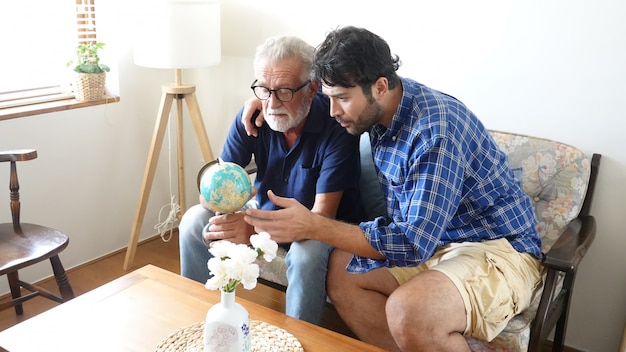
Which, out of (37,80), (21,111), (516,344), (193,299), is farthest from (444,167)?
(37,80)

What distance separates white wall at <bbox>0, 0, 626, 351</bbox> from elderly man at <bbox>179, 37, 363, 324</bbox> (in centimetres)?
61

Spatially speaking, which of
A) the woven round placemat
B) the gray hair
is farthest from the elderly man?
the woven round placemat

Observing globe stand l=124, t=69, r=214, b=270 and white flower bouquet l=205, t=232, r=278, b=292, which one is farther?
globe stand l=124, t=69, r=214, b=270

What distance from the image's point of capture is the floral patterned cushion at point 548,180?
2.02 metres

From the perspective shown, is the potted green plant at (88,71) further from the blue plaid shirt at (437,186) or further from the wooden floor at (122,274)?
the blue plaid shirt at (437,186)

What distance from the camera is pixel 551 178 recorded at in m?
2.07

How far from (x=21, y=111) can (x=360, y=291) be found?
166 cm

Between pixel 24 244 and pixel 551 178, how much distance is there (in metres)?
1.88

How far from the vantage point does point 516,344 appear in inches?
66.3

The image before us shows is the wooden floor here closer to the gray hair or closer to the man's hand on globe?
the man's hand on globe

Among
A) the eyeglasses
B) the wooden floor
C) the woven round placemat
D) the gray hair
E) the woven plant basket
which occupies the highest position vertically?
the gray hair

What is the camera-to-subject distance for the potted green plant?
272cm

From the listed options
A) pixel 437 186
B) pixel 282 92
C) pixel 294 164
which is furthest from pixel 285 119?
pixel 437 186

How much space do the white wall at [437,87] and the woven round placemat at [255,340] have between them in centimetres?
128
